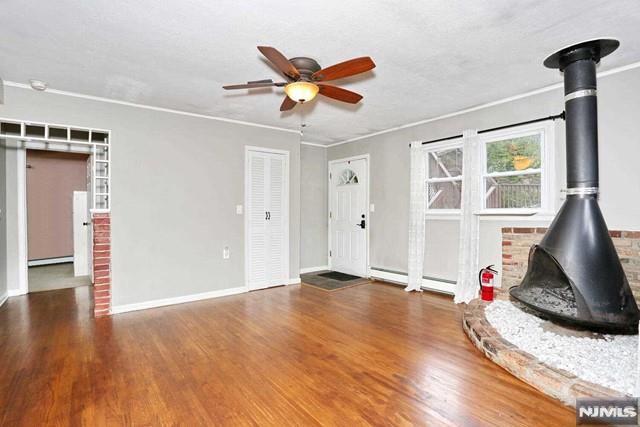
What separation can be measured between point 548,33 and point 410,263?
126 inches

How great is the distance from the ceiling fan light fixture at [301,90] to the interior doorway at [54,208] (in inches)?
207

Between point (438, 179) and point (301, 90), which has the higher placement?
point (301, 90)

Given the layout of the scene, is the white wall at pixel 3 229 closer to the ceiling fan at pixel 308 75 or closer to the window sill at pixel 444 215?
the ceiling fan at pixel 308 75

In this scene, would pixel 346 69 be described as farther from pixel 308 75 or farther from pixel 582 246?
pixel 582 246

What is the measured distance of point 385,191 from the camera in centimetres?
541

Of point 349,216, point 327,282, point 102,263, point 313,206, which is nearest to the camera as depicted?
point 102,263

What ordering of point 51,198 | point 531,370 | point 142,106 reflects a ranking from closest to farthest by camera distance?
point 531,370 → point 142,106 → point 51,198

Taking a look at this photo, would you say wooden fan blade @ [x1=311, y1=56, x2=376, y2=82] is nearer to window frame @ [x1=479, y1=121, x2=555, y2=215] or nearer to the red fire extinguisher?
window frame @ [x1=479, y1=121, x2=555, y2=215]

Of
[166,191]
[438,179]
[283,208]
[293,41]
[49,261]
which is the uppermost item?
[293,41]

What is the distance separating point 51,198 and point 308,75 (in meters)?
6.71

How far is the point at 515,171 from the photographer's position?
12.7ft

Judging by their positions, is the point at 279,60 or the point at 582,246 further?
the point at 582,246

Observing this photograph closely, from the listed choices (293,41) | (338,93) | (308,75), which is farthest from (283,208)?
(293,41)

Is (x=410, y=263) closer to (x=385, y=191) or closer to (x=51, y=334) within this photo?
(x=385, y=191)
